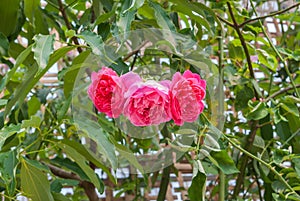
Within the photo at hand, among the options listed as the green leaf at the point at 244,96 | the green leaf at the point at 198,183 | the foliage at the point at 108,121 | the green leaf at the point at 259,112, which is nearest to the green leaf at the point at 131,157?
the foliage at the point at 108,121

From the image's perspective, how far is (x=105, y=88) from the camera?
660 mm

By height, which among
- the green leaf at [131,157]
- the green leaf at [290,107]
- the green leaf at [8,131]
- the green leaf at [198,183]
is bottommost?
the green leaf at [198,183]

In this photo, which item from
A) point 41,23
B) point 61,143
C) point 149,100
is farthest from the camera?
point 41,23

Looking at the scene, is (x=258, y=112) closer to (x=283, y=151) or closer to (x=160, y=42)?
(x=283, y=151)

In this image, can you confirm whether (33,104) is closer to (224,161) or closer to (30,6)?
(30,6)

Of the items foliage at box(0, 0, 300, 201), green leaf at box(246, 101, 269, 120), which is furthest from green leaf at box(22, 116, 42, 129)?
green leaf at box(246, 101, 269, 120)

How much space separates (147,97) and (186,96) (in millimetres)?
54

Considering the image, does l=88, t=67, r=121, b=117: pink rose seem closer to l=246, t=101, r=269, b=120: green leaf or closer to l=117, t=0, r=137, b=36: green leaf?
l=117, t=0, r=137, b=36: green leaf

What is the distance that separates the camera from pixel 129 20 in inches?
26.7

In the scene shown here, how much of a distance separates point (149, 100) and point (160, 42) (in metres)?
0.08

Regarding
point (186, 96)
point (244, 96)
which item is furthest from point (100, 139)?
point (244, 96)

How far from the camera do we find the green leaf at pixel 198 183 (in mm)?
808

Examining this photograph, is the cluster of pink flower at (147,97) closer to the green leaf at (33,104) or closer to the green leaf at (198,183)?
the green leaf at (198,183)

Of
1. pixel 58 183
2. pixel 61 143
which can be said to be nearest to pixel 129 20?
pixel 61 143
